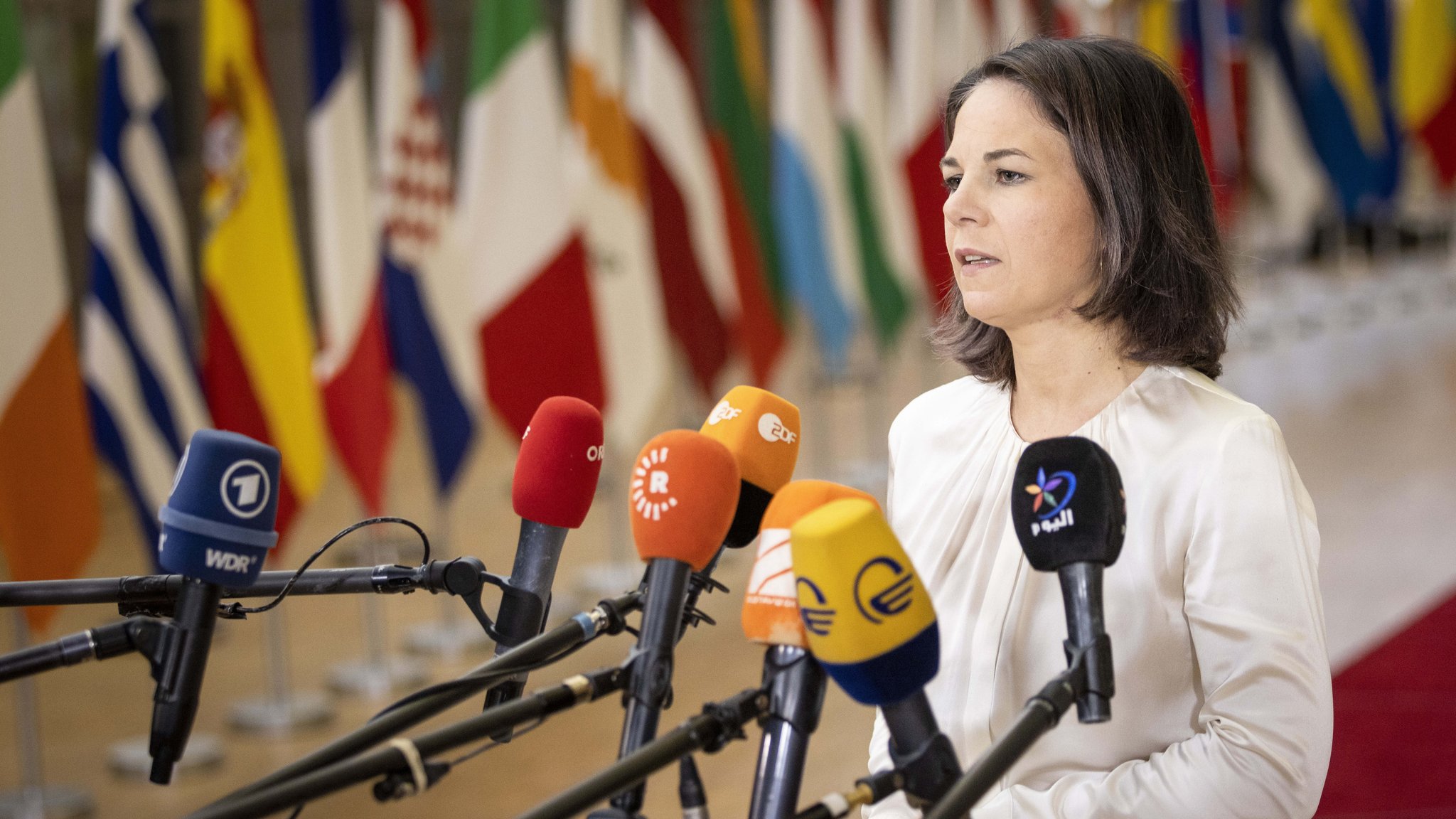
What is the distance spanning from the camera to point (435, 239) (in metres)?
4.75

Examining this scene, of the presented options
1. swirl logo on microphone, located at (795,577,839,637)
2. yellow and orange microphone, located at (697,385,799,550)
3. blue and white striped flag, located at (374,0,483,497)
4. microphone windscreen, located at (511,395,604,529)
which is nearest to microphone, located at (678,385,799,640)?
yellow and orange microphone, located at (697,385,799,550)

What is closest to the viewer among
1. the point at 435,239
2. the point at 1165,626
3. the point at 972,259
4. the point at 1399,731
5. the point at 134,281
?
the point at 1165,626

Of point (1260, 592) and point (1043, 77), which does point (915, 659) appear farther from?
point (1043, 77)

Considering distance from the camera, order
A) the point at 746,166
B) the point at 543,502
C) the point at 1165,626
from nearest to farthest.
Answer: the point at 543,502
the point at 1165,626
the point at 746,166

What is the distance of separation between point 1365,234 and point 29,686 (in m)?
14.1

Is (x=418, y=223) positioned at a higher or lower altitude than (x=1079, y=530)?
higher

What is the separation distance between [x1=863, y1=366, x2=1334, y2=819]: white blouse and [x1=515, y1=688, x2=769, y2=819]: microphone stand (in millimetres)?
517

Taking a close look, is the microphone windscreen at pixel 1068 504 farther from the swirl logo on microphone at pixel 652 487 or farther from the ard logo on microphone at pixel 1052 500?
the swirl logo on microphone at pixel 652 487

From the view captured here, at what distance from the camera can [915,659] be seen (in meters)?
0.96

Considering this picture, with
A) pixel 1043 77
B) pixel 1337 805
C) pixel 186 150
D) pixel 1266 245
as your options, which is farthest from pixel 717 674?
pixel 1266 245

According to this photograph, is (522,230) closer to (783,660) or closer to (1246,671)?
(1246,671)

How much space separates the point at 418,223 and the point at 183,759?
70.1 inches

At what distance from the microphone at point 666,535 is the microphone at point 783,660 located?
43 millimetres

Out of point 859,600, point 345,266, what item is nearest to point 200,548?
point 859,600
